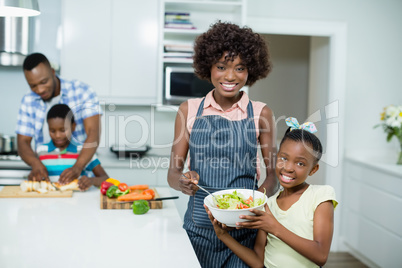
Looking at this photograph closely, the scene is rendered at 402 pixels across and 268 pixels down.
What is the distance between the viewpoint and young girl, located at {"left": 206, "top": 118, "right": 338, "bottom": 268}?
1.45 m

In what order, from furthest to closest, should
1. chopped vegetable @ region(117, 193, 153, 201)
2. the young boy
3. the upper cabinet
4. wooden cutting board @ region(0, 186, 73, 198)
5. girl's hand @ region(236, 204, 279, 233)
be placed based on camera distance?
the upper cabinet → the young boy → wooden cutting board @ region(0, 186, 73, 198) → chopped vegetable @ region(117, 193, 153, 201) → girl's hand @ region(236, 204, 279, 233)

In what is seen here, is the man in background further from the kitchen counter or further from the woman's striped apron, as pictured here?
the woman's striped apron

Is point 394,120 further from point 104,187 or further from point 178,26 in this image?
point 104,187

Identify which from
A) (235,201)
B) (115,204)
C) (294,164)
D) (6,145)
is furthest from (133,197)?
(6,145)

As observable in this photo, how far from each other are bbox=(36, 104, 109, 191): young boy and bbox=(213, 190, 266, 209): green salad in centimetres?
109

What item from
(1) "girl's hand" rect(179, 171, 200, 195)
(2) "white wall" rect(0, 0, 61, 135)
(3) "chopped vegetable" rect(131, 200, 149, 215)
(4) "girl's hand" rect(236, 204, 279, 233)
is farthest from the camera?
(2) "white wall" rect(0, 0, 61, 135)

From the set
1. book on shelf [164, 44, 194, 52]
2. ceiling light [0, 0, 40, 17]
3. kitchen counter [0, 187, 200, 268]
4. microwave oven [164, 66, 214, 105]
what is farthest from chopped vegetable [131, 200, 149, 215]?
book on shelf [164, 44, 194, 52]

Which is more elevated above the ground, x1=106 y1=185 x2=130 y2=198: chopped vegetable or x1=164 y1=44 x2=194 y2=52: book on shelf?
x1=164 y1=44 x2=194 y2=52: book on shelf

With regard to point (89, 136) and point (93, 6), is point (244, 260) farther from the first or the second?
point (93, 6)

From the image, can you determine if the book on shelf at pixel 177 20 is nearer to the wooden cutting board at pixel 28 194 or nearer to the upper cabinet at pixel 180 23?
the upper cabinet at pixel 180 23

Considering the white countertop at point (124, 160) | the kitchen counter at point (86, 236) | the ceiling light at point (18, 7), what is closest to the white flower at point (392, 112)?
the white countertop at point (124, 160)

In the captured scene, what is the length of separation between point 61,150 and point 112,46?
1.51 metres

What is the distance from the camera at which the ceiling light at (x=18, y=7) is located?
5.81 feet

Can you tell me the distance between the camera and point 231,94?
A: 1.81m
